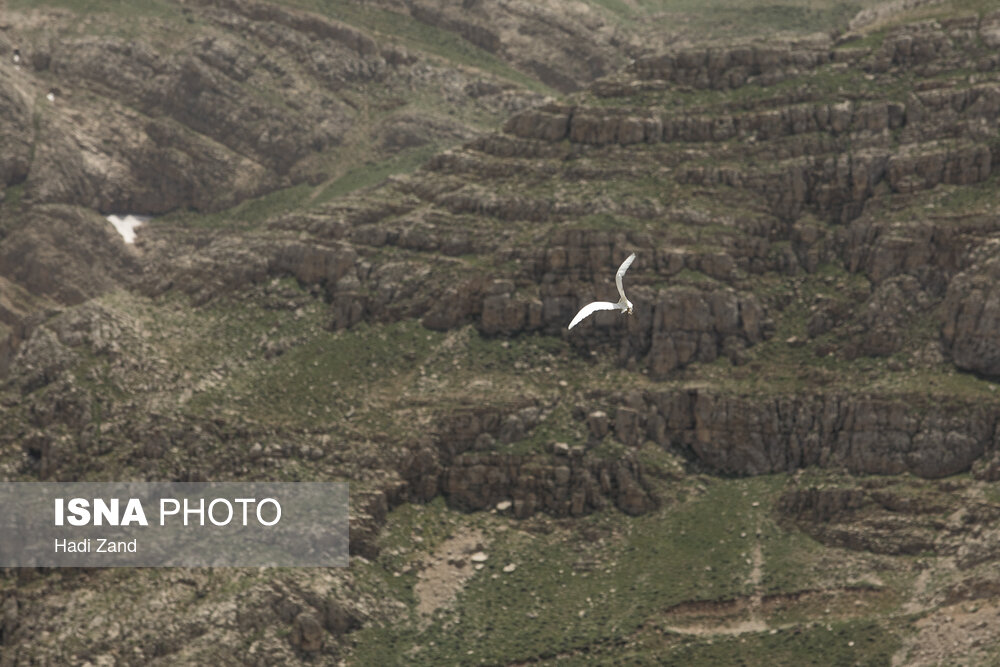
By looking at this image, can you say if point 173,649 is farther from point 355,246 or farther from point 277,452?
point 355,246

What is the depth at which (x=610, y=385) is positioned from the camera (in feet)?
518

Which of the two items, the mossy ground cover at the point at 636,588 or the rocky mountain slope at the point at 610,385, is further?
the rocky mountain slope at the point at 610,385

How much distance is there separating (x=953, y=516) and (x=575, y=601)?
81.9ft

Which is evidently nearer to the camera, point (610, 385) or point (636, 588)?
point (636, 588)

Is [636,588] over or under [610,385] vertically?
under

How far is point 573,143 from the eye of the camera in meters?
172

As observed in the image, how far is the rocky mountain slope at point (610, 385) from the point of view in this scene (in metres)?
141

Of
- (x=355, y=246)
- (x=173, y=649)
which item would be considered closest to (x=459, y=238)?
(x=355, y=246)

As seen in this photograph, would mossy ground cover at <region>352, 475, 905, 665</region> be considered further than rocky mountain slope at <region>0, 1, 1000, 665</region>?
No

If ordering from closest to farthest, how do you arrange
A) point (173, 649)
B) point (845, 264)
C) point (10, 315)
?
point (173, 649) < point (845, 264) < point (10, 315)

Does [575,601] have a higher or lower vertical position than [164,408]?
lower

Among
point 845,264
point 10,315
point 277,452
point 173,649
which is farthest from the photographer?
point 10,315

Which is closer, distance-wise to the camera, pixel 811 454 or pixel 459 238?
pixel 811 454

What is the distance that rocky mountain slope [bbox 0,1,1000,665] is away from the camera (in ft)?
463
